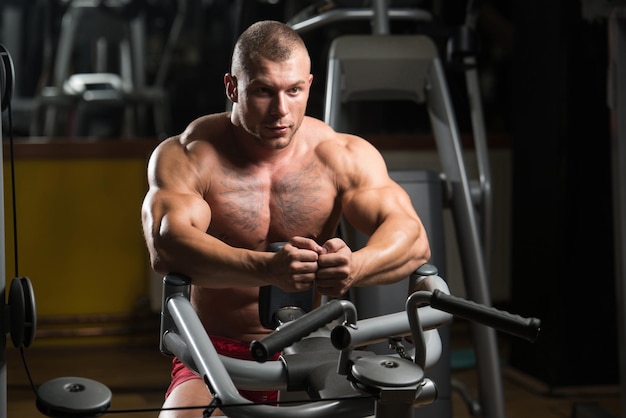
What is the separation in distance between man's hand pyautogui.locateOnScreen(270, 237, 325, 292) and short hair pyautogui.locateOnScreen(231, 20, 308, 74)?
0.27 metres

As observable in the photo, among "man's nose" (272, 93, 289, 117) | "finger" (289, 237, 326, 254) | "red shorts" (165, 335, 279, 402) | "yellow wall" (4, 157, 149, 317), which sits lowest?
"yellow wall" (4, 157, 149, 317)

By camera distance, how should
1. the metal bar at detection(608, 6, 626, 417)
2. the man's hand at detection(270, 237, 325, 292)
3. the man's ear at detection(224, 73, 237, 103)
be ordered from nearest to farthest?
the man's hand at detection(270, 237, 325, 292)
the man's ear at detection(224, 73, 237, 103)
the metal bar at detection(608, 6, 626, 417)

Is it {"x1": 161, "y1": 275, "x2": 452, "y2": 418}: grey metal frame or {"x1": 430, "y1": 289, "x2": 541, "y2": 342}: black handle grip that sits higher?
{"x1": 430, "y1": 289, "x2": 541, "y2": 342}: black handle grip

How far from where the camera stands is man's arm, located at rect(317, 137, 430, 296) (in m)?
1.44


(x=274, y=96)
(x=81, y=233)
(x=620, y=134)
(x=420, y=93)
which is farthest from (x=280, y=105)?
(x=81, y=233)

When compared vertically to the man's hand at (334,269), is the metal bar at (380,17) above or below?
above

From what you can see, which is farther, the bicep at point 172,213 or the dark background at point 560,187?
the dark background at point 560,187

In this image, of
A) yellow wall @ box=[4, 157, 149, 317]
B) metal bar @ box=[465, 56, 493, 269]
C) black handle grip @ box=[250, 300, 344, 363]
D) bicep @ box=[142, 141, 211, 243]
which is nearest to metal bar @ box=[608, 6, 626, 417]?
metal bar @ box=[465, 56, 493, 269]

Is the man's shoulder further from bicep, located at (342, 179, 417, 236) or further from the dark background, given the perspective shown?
the dark background

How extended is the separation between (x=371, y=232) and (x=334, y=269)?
0.71ft

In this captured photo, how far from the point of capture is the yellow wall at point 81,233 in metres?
3.61

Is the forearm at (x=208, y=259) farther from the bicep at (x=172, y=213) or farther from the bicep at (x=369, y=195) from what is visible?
the bicep at (x=369, y=195)

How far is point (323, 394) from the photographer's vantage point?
1365 mm

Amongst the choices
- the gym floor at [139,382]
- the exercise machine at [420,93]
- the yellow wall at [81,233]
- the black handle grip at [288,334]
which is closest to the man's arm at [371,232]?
the black handle grip at [288,334]
